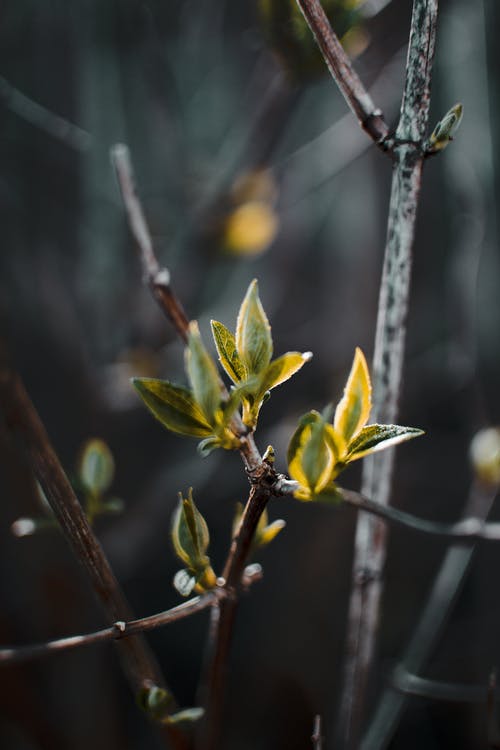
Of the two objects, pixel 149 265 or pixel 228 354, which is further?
pixel 149 265

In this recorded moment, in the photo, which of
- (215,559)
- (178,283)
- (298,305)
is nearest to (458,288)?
(178,283)

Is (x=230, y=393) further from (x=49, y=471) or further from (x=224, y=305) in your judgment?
(x=224, y=305)

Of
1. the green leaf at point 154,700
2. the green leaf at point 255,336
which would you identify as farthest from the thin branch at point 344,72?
the green leaf at point 154,700

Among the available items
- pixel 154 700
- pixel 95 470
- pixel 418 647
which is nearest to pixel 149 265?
pixel 95 470

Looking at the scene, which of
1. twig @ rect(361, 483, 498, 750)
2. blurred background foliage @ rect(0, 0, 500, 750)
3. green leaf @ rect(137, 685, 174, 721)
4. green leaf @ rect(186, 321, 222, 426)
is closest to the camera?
green leaf @ rect(186, 321, 222, 426)

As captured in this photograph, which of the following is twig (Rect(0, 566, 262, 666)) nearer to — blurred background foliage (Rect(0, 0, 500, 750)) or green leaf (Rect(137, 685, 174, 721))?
green leaf (Rect(137, 685, 174, 721))

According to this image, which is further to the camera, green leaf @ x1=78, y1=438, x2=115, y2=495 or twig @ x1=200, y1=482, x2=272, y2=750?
green leaf @ x1=78, y1=438, x2=115, y2=495

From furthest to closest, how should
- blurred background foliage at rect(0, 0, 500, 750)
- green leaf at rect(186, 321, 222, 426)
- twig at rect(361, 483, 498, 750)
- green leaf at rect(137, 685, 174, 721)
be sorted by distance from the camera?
blurred background foliage at rect(0, 0, 500, 750) → twig at rect(361, 483, 498, 750) → green leaf at rect(137, 685, 174, 721) → green leaf at rect(186, 321, 222, 426)

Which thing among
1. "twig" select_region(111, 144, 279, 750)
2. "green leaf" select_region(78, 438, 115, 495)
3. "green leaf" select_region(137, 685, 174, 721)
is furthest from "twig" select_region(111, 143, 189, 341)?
"green leaf" select_region(137, 685, 174, 721)
